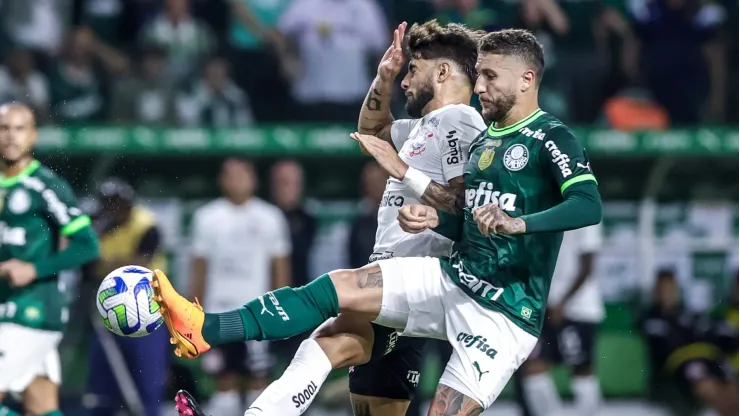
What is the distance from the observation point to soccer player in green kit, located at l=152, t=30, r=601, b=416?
569 cm

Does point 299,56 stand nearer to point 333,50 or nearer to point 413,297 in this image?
point 333,50

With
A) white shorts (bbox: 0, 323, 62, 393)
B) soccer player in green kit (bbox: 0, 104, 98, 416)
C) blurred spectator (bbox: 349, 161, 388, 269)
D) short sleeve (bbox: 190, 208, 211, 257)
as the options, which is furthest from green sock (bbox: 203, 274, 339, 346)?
short sleeve (bbox: 190, 208, 211, 257)

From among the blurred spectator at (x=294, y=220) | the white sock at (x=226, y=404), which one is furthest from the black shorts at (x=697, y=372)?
the white sock at (x=226, y=404)

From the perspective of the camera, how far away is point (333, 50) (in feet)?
40.0

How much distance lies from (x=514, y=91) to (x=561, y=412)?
580 centimetres

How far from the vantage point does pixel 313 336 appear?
627 cm

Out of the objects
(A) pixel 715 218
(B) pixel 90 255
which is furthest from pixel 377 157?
(A) pixel 715 218

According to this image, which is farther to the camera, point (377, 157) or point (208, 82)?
point (208, 82)

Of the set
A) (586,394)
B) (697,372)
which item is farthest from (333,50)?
(697,372)

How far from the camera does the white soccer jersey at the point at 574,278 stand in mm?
10914

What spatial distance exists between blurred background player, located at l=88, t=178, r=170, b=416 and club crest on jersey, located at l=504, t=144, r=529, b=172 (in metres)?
4.98

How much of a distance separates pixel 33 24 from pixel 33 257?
5.03m

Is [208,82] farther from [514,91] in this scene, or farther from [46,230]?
[514,91]

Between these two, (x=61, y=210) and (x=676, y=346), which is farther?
(x=676, y=346)
